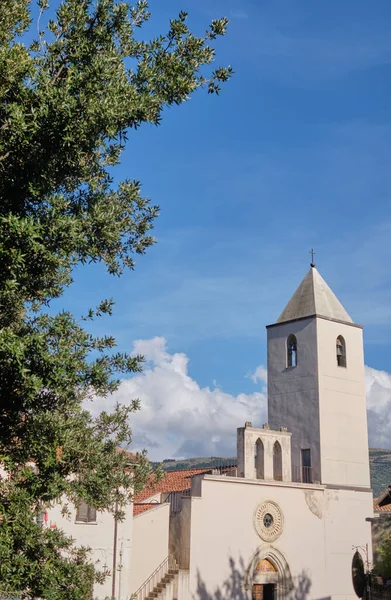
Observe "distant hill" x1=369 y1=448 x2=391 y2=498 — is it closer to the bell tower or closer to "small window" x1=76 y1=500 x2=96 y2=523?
the bell tower

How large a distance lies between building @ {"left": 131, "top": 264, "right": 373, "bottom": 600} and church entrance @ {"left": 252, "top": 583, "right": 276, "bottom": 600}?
4 centimetres

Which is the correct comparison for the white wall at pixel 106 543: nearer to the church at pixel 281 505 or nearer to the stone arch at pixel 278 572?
the church at pixel 281 505

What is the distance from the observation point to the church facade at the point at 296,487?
82.4 ft

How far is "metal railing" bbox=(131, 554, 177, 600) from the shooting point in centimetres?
2414

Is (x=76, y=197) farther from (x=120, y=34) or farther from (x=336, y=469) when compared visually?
(x=336, y=469)

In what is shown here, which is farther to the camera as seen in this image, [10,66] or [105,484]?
[105,484]

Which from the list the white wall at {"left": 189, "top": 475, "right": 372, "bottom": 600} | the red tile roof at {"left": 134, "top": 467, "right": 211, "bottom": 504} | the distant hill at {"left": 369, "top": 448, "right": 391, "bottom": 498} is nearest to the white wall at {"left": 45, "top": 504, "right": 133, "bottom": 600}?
the white wall at {"left": 189, "top": 475, "right": 372, "bottom": 600}

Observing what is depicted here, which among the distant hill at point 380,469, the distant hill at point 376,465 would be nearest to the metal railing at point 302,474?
the distant hill at point 376,465

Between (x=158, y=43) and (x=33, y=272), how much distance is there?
14.2 feet

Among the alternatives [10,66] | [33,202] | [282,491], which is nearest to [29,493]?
[33,202]

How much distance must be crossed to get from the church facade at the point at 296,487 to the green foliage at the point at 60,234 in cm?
1486

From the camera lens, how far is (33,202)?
10172 mm

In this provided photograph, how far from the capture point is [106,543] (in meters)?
22.6

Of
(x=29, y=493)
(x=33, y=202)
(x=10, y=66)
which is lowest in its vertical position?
(x=29, y=493)
